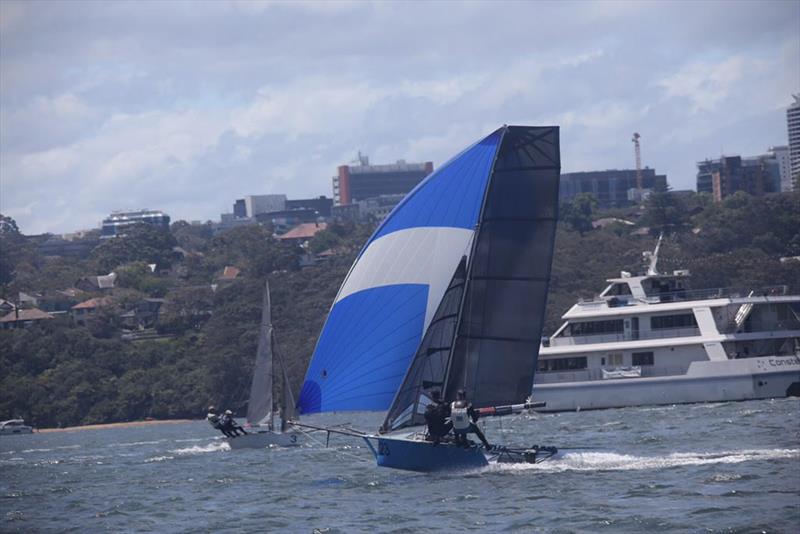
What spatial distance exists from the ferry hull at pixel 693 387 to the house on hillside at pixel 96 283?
77.5 m

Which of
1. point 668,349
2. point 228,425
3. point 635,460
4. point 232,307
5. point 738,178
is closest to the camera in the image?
point 635,460

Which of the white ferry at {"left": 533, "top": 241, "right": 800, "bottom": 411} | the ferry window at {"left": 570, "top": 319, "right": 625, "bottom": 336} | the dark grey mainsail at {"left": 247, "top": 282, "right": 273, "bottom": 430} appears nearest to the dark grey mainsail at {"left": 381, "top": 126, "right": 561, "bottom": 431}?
the dark grey mainsail at {"left": 247, "top": 282, "right": 273, "bottom": 430}

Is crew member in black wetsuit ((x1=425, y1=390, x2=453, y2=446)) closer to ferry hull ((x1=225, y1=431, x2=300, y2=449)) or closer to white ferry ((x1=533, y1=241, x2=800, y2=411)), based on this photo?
ferry hull ((x1=225, y1=431, x2=300, y2=449))

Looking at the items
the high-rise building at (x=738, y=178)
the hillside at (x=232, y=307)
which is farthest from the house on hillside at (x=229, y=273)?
the high-rise building at (x=738, y=178)

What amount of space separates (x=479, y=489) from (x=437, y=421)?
5.79ft

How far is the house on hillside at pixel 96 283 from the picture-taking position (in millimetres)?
115688

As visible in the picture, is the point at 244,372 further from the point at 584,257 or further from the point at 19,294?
the point at 19,294

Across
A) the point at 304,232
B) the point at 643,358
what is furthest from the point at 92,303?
the point at 643,358

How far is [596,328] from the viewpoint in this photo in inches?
1697

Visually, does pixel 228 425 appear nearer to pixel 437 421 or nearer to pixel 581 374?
pixel 581 374

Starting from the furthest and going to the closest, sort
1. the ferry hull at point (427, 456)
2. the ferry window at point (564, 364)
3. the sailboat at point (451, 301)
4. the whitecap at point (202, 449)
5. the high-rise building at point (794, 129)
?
the high-rise building at point (794, 129), the ferry window at point (564, 364), the whitecap at point (202, 449), the sailboat at point (451, 301), the ferry hull at point (427, 456)

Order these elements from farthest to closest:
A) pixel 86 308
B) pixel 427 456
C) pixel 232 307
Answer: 1. pixel 86 308
2. pixel 232 307
3. pixel 427 456

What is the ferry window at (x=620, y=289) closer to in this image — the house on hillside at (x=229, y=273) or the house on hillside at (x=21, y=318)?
the house on hillside at (x=21, y=318)

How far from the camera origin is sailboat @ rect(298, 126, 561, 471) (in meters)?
22.5
